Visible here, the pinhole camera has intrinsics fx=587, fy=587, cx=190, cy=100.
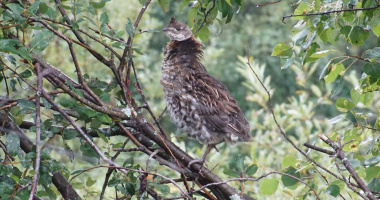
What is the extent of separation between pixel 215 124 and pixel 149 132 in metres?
0.88

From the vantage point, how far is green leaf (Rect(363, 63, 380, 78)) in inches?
72.4

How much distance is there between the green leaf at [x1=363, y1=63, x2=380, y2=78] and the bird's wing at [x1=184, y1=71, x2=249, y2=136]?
1073 millimetres

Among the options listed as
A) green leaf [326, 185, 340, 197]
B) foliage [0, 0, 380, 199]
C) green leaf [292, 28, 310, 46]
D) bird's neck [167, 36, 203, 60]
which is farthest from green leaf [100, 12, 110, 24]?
bird's neck [167, 36, 203, 60]

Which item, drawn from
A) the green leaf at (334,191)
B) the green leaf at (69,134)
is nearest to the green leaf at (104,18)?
the green leaf at (69,134)

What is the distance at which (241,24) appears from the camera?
41.8ft

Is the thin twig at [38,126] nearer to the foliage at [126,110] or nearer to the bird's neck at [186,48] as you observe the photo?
the foliage at [126,110]

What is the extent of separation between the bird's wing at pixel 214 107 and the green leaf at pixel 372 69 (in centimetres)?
107

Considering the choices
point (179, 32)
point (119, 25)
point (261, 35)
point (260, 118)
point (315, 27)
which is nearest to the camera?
point (315, 27)

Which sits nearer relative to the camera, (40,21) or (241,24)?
(40,21)

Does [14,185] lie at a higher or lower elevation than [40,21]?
lower

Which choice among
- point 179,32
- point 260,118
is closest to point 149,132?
point 179,32

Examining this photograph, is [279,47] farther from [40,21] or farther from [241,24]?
[241,24]

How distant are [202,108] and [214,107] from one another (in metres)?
0.06

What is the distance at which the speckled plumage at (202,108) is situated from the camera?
9.32 ft
